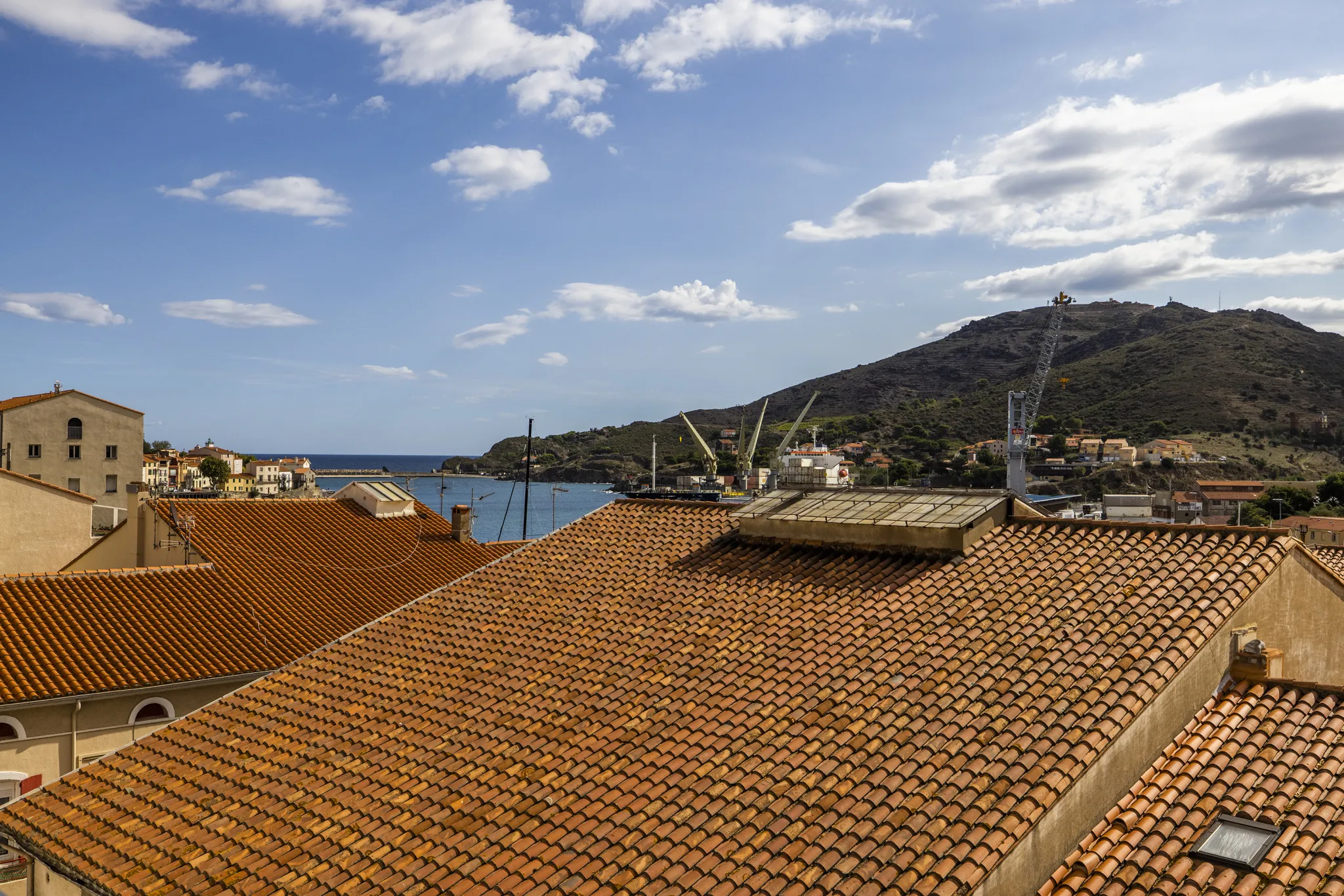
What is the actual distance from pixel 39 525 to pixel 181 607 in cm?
864

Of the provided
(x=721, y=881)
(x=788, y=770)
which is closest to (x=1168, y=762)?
(x=788, y=770)

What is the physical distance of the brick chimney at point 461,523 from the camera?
3023cm

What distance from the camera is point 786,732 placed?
8562 millimetres


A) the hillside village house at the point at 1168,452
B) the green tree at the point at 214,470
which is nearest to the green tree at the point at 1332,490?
the hillside village house at the point at 1168,452

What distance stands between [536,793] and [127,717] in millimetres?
13620

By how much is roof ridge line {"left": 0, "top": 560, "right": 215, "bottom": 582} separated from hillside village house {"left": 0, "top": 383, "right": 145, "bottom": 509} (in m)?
53.0

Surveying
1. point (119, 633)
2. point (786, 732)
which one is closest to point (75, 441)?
point (119, 633)

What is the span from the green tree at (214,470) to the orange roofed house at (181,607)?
135 meters

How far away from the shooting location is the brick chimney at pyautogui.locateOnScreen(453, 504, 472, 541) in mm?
30234

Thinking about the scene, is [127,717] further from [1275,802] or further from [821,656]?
[1275,802]

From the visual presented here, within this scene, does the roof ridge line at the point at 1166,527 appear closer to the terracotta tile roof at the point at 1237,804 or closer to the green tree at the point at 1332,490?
the terracotta tile roof at the point at 1237,804

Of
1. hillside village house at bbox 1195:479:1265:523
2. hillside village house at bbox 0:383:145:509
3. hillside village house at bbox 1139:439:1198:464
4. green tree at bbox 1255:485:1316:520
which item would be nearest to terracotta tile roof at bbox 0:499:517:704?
hillside village house at bbox 0:383:145:509

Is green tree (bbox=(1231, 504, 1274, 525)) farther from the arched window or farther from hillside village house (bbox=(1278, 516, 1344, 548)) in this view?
the arched window

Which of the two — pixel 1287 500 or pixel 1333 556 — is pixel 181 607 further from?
pixel 1287 500
